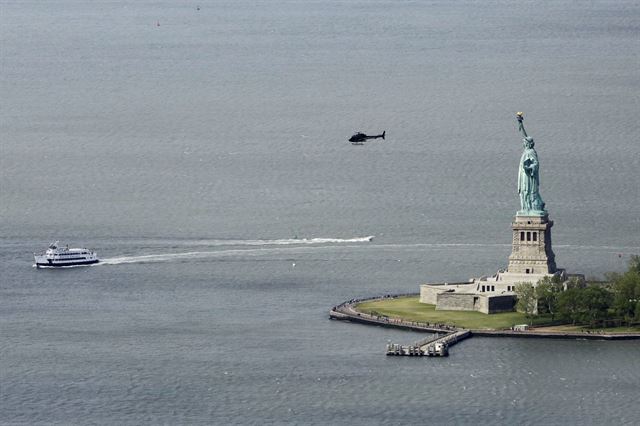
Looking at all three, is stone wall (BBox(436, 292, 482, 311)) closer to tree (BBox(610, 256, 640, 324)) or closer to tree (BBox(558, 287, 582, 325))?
tree (BBox(558, 287, 582, 325))

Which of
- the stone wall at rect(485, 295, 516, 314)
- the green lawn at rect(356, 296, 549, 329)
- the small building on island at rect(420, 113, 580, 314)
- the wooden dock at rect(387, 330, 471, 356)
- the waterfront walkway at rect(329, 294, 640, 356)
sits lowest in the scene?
the wooden dock at rect(387, 330, 471, 356)

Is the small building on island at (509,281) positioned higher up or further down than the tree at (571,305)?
higher up

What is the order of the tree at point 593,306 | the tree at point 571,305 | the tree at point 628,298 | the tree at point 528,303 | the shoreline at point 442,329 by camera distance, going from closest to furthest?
the shoreline at point 442,329
the tree at point 593,306
the tree at point 628,298
the tree at point 571,305
the tree at point 528,303

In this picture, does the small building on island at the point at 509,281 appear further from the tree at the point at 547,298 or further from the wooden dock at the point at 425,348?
the wooden dock at the point at 425,348

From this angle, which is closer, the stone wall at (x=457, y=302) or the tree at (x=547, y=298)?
the tree at (x=547, y=298)

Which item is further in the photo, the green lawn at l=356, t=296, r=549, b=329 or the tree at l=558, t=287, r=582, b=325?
the green lawn at l=356, t=296, r=549, b=329

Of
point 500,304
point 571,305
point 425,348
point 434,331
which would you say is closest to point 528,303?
point 571,305

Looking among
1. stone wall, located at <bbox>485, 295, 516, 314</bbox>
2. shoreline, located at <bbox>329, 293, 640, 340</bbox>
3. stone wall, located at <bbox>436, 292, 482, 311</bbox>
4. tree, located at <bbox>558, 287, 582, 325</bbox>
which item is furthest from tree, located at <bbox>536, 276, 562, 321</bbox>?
stone wall, located at <bbox>436, 292, 482, 311</bbox>

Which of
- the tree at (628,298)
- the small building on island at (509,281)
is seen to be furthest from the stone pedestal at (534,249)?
the tree at (628,298)

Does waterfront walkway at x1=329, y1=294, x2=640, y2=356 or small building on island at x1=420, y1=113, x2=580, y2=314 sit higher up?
small building on island at x1=420, y1=113, x2=580, y2=314
